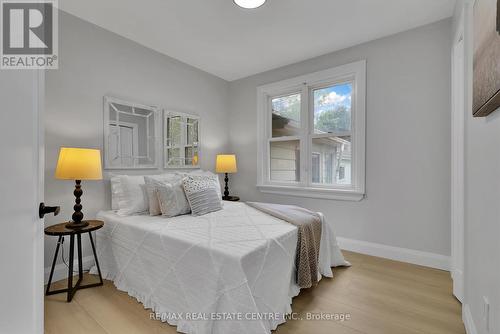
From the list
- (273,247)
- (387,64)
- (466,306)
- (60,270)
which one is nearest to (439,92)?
(387,64)

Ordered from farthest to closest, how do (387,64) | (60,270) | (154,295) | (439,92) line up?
1. (387,64)
2. (439,92)
3. (60,270)
4. (154,295)

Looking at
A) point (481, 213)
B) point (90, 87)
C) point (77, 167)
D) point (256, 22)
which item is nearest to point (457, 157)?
point (481, 213)

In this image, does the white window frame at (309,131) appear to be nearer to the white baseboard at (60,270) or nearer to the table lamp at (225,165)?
the table lamp at (225,165)

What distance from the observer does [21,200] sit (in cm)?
79

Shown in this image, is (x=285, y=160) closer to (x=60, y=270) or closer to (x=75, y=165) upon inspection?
(x=75, y=165)

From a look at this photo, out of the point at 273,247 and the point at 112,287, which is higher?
the point at 273,247

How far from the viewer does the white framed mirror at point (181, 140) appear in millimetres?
3227

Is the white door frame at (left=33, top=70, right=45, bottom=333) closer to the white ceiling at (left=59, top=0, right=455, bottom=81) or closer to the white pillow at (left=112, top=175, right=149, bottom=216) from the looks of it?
the white pillow at (left=112, top=175, right=149, bottom=216)

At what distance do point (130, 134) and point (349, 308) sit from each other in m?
2.86

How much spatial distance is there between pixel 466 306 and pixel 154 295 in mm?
Result: 2177

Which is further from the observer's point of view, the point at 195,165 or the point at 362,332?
the point at 195,165

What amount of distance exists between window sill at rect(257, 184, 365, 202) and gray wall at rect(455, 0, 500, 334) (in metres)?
1.41

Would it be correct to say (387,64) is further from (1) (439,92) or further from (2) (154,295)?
(2) (154,295)

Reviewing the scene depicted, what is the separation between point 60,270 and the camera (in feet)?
7.46
